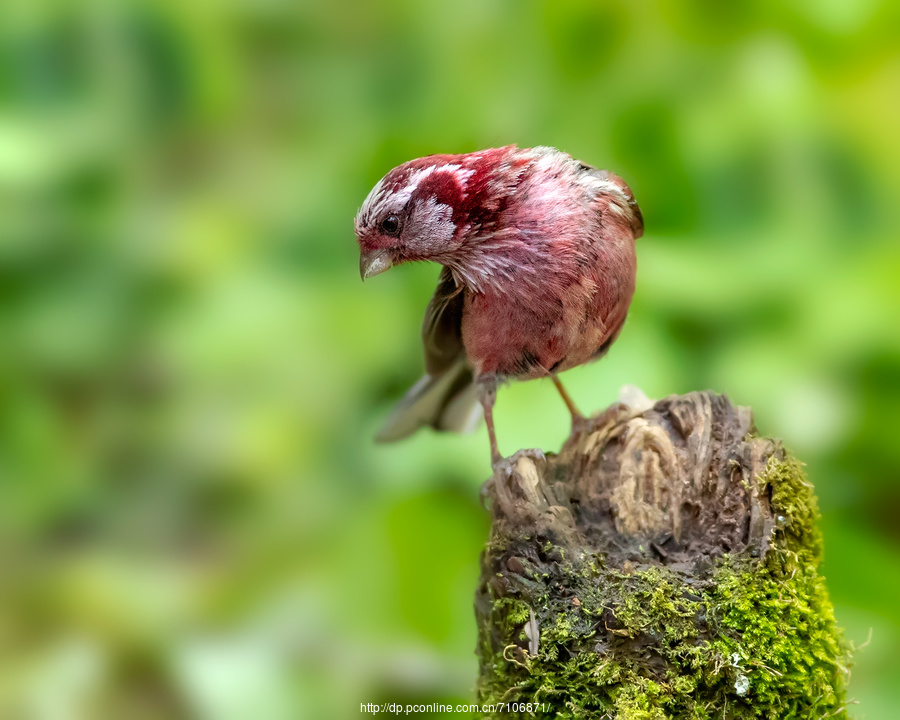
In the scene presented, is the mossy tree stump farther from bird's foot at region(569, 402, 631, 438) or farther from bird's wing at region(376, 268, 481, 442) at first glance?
bird's wing at region(376, 268, 481, 442)

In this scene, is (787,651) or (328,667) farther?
(328,667)

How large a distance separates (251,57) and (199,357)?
57.8 inches

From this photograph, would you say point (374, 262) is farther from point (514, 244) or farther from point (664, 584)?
point (664, 584)

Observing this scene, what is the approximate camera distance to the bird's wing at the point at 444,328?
2.56 m

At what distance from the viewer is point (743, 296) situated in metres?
3.45

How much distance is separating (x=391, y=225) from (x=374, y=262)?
0.13m

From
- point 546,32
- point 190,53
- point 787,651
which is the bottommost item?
point 787,651

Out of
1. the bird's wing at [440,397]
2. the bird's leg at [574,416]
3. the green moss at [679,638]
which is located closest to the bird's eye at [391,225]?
the bird's wing at [440,397]

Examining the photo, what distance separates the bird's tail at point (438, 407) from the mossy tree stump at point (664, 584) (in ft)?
3.20

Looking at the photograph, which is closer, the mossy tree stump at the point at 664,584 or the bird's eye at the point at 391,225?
the mossy tree stump at the point at 664,584

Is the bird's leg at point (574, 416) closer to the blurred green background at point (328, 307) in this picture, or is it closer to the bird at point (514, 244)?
the bird at point (514, 244)

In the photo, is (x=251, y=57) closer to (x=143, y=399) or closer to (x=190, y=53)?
(x=190, y=53)

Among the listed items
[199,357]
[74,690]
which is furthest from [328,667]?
[199,357]

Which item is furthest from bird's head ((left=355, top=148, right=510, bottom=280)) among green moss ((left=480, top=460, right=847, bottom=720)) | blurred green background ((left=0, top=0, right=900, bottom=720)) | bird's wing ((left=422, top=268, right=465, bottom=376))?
blurred green background ((left=0, top=0, right=900, bottom=720))
